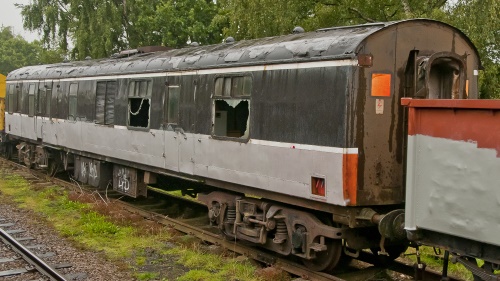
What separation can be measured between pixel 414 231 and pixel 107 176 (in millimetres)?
9120

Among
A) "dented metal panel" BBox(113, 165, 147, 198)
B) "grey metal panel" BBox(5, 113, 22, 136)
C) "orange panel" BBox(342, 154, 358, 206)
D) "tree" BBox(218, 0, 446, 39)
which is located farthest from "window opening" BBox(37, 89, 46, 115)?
"orange panel" BBox(342, 154, 358, 206)

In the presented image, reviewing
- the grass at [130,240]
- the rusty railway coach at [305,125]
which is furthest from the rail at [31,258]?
the rusty railway coach at [305,125]

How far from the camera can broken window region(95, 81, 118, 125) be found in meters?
12.4

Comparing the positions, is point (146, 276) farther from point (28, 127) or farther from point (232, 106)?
point (28, 127)

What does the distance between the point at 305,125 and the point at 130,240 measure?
13.0ft

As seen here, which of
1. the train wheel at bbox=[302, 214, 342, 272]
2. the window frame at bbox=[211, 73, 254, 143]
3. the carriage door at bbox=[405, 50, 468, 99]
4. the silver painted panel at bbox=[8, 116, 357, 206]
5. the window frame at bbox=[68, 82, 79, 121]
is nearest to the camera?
the carriage door at bbox=[405, 50, 468, 99]

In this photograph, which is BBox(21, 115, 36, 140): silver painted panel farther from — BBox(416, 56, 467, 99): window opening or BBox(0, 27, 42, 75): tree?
BBox(0, 27, 42, 75): tree

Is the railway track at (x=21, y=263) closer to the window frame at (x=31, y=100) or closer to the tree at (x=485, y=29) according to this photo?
the window frame at (x=31, y=100)

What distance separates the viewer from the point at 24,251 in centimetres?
862

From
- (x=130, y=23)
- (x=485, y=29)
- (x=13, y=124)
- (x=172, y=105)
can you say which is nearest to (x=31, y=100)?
(x=13, y=124)

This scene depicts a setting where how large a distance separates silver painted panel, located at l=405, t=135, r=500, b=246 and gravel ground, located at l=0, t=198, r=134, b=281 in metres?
3.93

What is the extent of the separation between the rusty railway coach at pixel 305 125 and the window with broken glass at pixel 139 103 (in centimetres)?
5

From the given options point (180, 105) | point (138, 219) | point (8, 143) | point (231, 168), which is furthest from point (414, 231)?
point (8, 143)

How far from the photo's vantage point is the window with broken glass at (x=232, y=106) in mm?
8359
